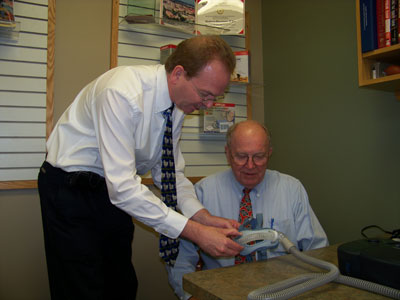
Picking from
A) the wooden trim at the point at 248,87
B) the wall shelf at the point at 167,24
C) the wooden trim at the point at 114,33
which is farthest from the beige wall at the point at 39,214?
the wooden trim at the point at 248,87

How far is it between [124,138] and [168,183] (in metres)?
0.42

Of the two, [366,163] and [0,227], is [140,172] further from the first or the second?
[366,163]

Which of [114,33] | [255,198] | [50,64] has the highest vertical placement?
[114,33]

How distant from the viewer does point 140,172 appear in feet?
5.76

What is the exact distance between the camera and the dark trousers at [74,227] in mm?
1385

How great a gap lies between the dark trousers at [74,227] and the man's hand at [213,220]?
0.40 m

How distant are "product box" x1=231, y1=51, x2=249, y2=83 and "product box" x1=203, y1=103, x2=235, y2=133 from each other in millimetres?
227

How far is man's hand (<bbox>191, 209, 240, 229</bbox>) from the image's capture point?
57.1 inches

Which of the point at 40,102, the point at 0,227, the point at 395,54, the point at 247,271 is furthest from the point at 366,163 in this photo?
the point at 0,227

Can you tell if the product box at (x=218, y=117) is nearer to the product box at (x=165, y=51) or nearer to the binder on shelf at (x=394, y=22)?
the product box at (x=165, y=51)

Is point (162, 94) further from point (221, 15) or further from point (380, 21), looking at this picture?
A: point (221, 15)

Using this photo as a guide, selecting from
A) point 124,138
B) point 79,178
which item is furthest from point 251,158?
point 79,178

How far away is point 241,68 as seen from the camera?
2.62 metres

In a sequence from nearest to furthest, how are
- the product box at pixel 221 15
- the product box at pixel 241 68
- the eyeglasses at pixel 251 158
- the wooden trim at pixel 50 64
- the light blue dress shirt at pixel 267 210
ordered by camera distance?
1. the light blue dress shirt at pixel 267 210
2. the eyeglasses at pixel 251 158
3. the wooden trim at pixel 50 64
4. the product box at pixel 221 15
5. the product box at pixel 241 68
